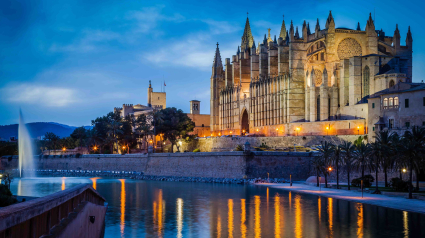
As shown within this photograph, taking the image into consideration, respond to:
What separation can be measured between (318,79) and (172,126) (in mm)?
Result: 25535

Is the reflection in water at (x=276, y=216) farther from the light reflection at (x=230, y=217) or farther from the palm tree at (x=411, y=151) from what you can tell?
the palm tree at (x=411, y=151)

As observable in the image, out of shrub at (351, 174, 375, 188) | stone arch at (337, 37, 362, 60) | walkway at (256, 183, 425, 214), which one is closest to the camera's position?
walkway at (256, 183, 425, 214)

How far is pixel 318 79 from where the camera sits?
223ft

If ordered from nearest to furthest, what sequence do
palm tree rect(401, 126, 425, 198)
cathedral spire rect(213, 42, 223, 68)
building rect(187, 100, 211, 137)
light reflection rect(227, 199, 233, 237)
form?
1. light reflection rect(227, 199, 233, 237)
2. palm tree rect(401, 126, 425, 198)
3. cathedral spire rect(213, 42, 223, 68)
4. building rect(187, 100, 211, 137)

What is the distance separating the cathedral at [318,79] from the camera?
58.8 meters

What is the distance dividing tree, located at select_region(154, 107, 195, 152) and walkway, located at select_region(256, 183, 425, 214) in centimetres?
3600

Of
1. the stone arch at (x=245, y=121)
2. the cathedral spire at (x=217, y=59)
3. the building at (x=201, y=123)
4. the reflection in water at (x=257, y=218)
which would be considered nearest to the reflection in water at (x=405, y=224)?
the reflection in water at (x=257, y=218)

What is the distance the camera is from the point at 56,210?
8750 mm

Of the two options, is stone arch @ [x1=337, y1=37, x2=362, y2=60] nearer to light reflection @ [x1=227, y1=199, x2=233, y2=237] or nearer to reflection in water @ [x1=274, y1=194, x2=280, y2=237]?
reflection in water @ [x1=274, y1=194, x2=280, y2=237]

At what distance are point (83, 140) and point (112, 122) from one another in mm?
17544

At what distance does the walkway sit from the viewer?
2988cm

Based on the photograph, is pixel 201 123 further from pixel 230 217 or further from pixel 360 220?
pixel 360 220

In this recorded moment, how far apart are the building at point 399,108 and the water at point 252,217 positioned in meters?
14.9

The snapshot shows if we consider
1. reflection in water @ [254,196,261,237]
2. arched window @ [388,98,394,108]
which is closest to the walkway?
reflection in water @ [254,196,261,237]
